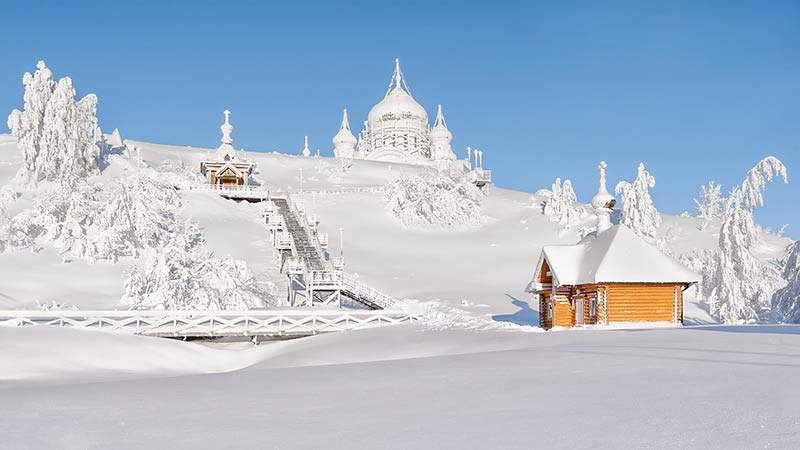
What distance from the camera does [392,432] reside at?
340 inches

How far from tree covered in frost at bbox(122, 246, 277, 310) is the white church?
228 feet

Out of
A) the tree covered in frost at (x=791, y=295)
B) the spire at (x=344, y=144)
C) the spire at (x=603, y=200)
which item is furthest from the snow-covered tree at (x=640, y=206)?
the spire at (x=344, y=144)

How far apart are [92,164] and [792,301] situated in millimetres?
52236

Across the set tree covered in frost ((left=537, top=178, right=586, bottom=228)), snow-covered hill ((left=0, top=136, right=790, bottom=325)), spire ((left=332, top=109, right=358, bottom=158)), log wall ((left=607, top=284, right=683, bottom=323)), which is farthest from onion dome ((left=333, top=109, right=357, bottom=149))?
log wall ((left=607, top=284, right=683, bottom=323))

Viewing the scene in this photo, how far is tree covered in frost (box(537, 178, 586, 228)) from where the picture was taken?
62706mm

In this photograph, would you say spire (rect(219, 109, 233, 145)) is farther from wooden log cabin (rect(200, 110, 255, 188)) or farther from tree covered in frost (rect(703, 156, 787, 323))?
tree covered in frost (rect(703, 156, 787, 323))

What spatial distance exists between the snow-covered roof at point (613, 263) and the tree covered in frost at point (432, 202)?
35.5 meters

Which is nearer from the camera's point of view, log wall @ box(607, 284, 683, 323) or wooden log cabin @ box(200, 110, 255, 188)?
log wall @ box(607, 284, 683, 323)

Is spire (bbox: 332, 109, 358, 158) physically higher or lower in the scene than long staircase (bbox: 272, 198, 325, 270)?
higher

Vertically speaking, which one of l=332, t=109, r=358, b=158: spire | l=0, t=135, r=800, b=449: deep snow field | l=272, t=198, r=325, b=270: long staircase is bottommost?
l=0, t=135, r=800, b=449: deep snow field

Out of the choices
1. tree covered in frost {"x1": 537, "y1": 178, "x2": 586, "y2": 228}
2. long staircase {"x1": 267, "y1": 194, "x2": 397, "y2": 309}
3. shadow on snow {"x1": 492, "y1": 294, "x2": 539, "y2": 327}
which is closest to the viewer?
shadow on snow {"x1": 492, "y1": 294, "x2": 539, "y2": 327}

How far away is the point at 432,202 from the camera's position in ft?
214

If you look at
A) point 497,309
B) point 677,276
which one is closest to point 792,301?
point 677,276

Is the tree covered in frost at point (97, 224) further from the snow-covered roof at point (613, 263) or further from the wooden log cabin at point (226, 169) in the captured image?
the snow-covered roof at point (613, 263)
